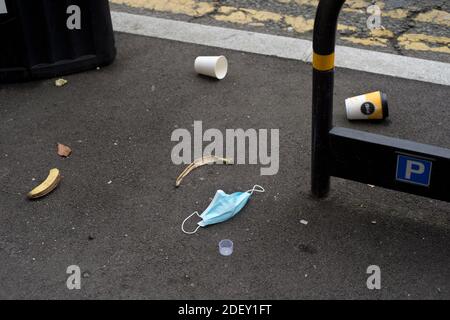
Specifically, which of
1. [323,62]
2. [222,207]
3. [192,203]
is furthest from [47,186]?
[323,62]

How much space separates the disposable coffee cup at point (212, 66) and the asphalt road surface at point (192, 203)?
0.07m

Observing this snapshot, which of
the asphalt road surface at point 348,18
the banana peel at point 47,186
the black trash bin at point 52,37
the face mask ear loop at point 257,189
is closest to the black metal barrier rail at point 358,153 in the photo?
the face mask ear loop at point 257,189

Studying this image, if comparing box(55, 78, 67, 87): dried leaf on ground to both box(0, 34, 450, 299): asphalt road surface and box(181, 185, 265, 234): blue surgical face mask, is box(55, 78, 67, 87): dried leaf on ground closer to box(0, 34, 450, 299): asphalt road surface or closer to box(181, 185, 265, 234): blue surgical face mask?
box(0, 34, 450, 299): asphalt road surface

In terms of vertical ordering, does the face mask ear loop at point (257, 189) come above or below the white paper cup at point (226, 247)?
above

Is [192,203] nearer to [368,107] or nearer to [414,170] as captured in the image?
[414,170]

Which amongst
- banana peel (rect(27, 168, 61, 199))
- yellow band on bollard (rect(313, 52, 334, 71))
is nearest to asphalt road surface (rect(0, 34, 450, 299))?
banana peel (rect(27, 168, 61, 199))

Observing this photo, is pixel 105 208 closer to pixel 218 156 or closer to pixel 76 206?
pixel 76 206

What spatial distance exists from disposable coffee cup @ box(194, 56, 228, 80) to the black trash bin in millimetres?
723

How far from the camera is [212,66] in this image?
4.60m

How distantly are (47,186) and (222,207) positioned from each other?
1.00 m

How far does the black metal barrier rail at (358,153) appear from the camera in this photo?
297 centimetres

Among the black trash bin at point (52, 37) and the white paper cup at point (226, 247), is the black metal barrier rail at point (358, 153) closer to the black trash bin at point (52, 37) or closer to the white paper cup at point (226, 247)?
the white paper cup at point (226, 247)

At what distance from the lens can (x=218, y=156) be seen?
3.85 metres
